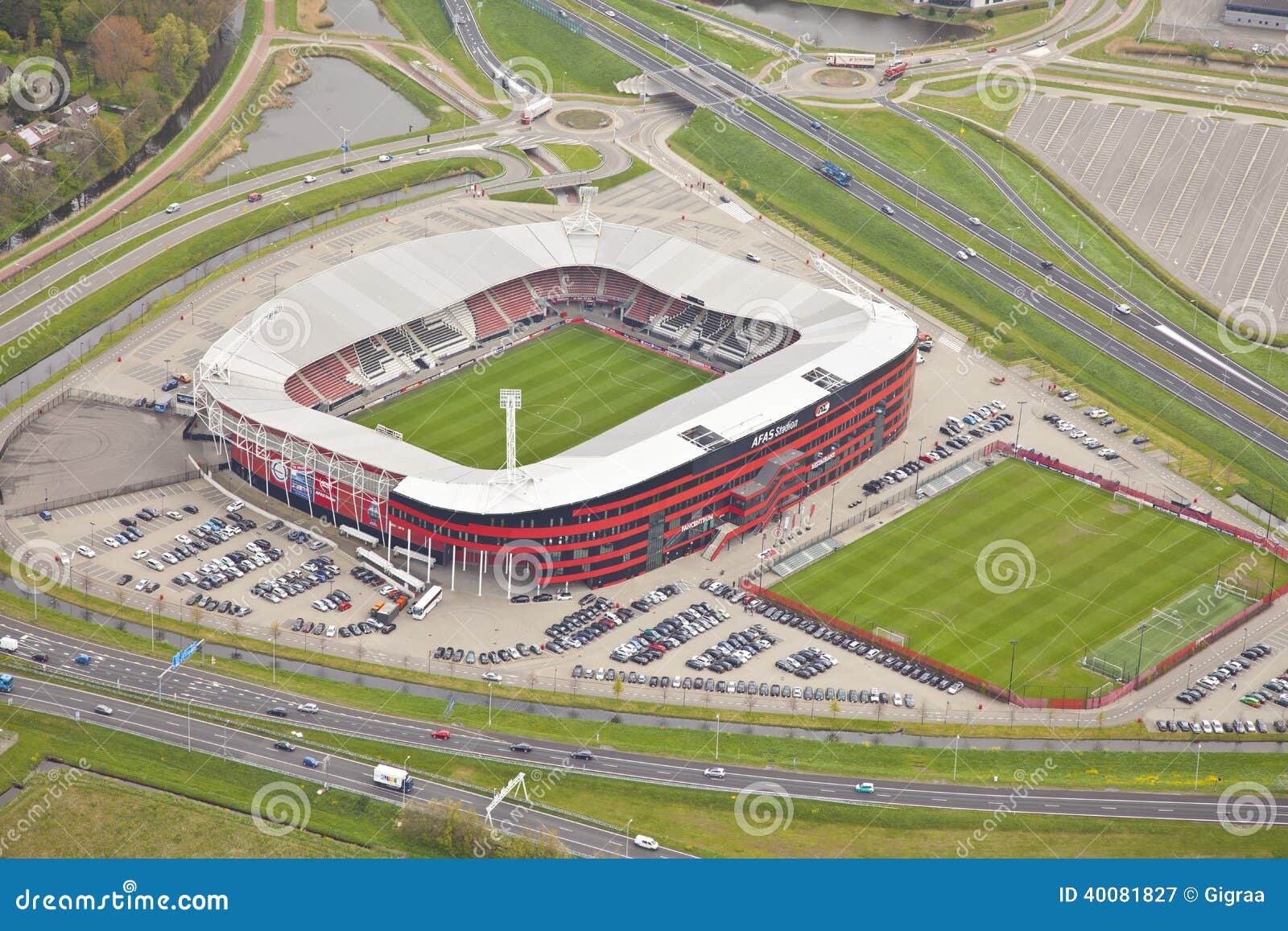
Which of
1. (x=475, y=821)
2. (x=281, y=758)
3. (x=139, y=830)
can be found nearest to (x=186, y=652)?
(x=281, y=758)

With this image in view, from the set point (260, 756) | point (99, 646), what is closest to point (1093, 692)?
point (260, 756)

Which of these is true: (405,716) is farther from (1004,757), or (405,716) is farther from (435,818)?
(1004,757)

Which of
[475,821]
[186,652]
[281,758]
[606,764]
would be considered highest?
[186,652]

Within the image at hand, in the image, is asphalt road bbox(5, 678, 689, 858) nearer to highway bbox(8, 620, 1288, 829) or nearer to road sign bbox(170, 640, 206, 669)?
highway bbox(8, 620, 1288, 829)

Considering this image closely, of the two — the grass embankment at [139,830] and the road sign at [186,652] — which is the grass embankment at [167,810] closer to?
the grass embankment at [139,830]

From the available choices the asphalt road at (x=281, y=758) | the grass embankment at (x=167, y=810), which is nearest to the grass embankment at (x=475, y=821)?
the grass embankment at (x=167, y=810)

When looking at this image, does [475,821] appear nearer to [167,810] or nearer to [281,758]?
[281,758]
